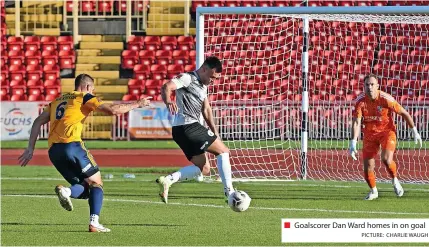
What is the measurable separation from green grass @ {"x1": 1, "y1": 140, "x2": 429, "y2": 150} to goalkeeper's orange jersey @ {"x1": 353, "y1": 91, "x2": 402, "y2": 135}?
19.4 ft

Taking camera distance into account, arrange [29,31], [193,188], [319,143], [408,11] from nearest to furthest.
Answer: [408,11]
[193,188]
[319,143]
[29,31]

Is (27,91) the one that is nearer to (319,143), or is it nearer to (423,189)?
(319,143)

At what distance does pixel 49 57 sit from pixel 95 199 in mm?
24485

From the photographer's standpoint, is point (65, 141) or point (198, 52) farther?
point (198, 52)

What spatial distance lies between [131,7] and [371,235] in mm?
27086

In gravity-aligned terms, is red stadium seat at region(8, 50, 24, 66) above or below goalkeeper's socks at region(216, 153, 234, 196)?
above

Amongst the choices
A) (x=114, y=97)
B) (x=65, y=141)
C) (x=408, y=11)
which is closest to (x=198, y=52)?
(x=408, y=11)

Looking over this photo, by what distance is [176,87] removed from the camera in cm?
1291

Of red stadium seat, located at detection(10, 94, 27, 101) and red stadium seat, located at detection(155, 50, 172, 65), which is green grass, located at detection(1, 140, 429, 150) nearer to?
red stadium seat, located at detection(10, 94, 27, 101)

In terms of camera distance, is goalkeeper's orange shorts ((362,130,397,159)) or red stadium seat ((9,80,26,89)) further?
red stadium seat ((9,80,26,89))

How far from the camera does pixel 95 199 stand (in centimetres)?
1148
